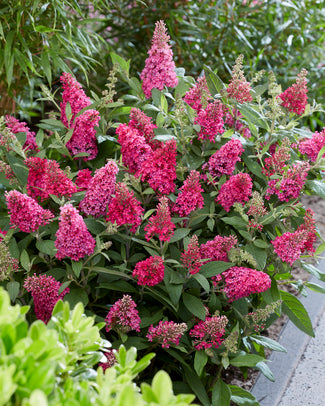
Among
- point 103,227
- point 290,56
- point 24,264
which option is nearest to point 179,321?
point 103,227

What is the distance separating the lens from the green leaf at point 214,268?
170cm

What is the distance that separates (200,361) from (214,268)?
1.00 ft

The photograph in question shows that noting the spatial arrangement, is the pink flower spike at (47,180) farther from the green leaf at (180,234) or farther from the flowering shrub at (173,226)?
the green leaf at (180,234)

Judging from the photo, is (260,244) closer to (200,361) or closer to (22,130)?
(200,361)

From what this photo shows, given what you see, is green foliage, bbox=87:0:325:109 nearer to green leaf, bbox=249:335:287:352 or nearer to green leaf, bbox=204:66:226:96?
green leaf, bbox=204:66:226:96

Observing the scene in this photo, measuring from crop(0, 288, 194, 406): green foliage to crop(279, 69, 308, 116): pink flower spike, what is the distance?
1.36m

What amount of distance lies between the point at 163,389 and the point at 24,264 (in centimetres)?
94

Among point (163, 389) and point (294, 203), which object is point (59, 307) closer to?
point (163, 389)

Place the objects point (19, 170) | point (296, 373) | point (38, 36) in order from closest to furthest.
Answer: point (19, 170) < point (296, 373) < point (38, 36)

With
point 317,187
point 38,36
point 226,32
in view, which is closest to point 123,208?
point 317,187

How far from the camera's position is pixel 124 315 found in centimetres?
163

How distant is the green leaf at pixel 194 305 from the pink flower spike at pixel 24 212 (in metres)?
0.53

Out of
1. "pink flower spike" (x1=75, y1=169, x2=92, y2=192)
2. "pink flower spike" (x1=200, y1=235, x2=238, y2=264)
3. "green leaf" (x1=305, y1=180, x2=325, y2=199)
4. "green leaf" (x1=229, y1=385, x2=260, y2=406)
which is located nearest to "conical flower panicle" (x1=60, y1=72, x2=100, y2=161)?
"pink flower spike" (x1=75, y1=169, x2=92, y2=192)

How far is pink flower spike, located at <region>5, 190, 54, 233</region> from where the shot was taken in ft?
5.11
